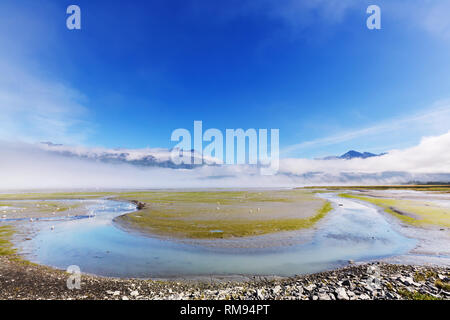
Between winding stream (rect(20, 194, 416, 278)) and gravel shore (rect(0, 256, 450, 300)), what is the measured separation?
2095 mm

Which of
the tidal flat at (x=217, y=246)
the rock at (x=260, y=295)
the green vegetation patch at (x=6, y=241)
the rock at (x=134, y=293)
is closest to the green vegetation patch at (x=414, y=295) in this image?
the tidal flat at (x=217, y=246)

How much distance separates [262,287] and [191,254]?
396 inches

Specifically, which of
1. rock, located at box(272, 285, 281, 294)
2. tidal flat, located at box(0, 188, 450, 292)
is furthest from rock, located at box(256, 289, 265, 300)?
tidal flat, located at box(0, 188, 450, 292)

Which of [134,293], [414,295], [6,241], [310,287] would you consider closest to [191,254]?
[134,293]

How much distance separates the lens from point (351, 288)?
1239cm

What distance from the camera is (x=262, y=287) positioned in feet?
45.0

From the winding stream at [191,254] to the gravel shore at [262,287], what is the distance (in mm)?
2095

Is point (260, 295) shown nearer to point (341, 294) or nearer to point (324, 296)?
point (324, 296)

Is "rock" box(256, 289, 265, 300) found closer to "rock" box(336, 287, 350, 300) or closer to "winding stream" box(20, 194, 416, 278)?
"rock" box(336, 287, 350, 300)
